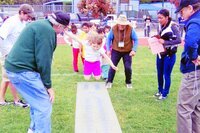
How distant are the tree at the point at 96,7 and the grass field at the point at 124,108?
68.3 ft

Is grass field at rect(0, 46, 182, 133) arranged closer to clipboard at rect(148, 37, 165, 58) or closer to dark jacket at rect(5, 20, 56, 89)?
clipboard at rect(148, 37, 165, 58)

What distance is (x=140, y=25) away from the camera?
34.3 metres

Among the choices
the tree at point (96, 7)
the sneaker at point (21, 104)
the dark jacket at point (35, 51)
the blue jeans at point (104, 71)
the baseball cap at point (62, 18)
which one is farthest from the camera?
the tree at point (96, 7)

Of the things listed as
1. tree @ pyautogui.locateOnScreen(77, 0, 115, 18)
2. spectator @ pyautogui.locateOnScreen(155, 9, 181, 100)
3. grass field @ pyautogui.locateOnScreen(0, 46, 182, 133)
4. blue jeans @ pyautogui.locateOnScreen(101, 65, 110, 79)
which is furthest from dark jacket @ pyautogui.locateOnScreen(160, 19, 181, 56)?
tree @ pyautogui.locateOnScreen(77, 0, 115, 18)

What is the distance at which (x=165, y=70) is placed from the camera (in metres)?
7.13

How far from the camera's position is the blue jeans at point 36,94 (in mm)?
4230

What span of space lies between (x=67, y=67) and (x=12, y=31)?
17.8 ft

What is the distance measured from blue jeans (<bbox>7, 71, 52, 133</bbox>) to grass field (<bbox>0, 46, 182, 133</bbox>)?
3.98 ft

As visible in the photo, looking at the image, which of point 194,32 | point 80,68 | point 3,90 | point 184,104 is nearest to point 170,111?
point 184,104

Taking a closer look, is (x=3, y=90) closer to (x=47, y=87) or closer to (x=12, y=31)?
(x=12, y=31)

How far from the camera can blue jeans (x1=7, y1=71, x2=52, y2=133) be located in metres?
4.23

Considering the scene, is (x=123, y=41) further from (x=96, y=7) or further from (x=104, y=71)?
(x=96, y=7)

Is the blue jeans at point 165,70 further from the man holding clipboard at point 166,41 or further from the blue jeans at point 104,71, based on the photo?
the blue jeans at point 104,71

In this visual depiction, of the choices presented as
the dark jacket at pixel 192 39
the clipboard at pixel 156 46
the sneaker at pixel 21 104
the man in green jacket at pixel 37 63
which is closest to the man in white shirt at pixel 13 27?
the sneaker at pixel 21 104
